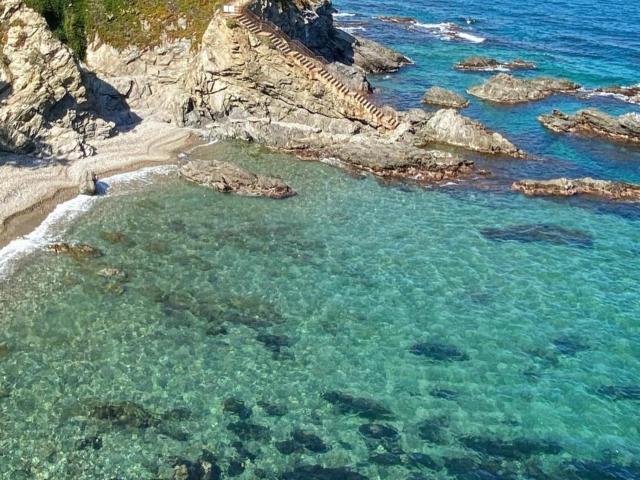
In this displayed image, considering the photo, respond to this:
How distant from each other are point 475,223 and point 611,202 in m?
12.8

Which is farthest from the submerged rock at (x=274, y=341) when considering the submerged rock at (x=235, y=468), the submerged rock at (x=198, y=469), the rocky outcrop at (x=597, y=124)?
the rocky outcrop at (x=597, y=124)

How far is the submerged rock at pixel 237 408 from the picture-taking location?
2677 centimetres

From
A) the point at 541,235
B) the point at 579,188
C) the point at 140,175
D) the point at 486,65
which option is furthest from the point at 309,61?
the point at 486,65

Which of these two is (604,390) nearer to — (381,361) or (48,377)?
(381,361)

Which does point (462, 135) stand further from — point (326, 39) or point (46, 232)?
point (46, 232)

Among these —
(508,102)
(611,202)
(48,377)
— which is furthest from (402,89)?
(48,377)

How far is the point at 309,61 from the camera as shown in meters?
57.2

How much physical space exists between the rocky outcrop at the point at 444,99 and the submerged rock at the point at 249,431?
49902mm

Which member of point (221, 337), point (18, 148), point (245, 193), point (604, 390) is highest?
point (18, 148)

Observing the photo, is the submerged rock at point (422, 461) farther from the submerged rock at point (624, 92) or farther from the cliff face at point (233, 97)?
the submerged rock at point (624, 92)

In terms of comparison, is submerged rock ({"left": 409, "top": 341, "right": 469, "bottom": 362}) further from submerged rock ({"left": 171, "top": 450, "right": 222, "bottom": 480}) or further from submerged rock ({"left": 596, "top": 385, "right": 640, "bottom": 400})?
submerged rock ({"left": 171, "top": 450, "right": 222, "bottom": 480})

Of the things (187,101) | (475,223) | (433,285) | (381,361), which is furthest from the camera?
(187,101)

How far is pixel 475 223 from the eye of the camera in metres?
Result: 44.0

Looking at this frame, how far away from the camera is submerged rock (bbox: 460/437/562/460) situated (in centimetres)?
2556
